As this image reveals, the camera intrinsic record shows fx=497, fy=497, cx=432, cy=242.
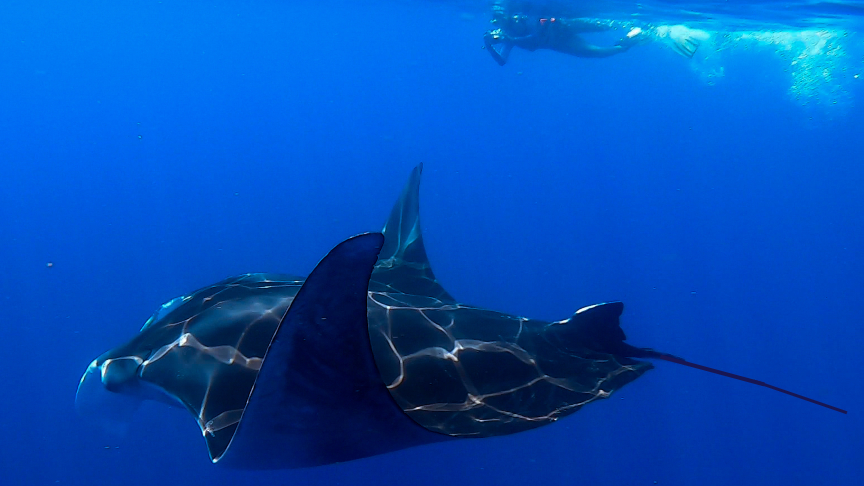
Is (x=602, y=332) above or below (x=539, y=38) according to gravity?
below

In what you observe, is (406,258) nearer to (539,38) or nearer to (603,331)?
(603,331)

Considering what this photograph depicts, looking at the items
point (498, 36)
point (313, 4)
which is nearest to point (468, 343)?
point (498, 36)

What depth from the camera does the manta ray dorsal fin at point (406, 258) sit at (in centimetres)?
486

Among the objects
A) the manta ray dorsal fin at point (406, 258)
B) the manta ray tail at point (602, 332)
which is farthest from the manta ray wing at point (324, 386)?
the manta ray dorsal fin at point (406, 258)

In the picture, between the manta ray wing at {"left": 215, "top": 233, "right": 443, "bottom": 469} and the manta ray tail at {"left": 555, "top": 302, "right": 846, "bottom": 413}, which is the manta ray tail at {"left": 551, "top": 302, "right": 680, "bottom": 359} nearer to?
the manta ray tail at {"left": 555, "top": 302, "right": 846, "bottom": 413}

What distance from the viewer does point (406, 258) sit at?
212 inches

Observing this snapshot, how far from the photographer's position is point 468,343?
3.55m

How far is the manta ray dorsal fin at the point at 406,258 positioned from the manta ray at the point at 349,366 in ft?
0.43

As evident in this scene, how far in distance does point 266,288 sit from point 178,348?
0.88 metres

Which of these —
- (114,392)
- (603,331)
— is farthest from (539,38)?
(114,392)

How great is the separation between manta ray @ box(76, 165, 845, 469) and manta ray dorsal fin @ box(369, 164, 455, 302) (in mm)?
131

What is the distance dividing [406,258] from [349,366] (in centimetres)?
314

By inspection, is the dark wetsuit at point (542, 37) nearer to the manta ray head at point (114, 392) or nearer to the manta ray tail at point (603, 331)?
the manta ray tail at point (603, 331)

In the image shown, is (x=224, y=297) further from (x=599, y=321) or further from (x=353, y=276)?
(x=599, y=321)
